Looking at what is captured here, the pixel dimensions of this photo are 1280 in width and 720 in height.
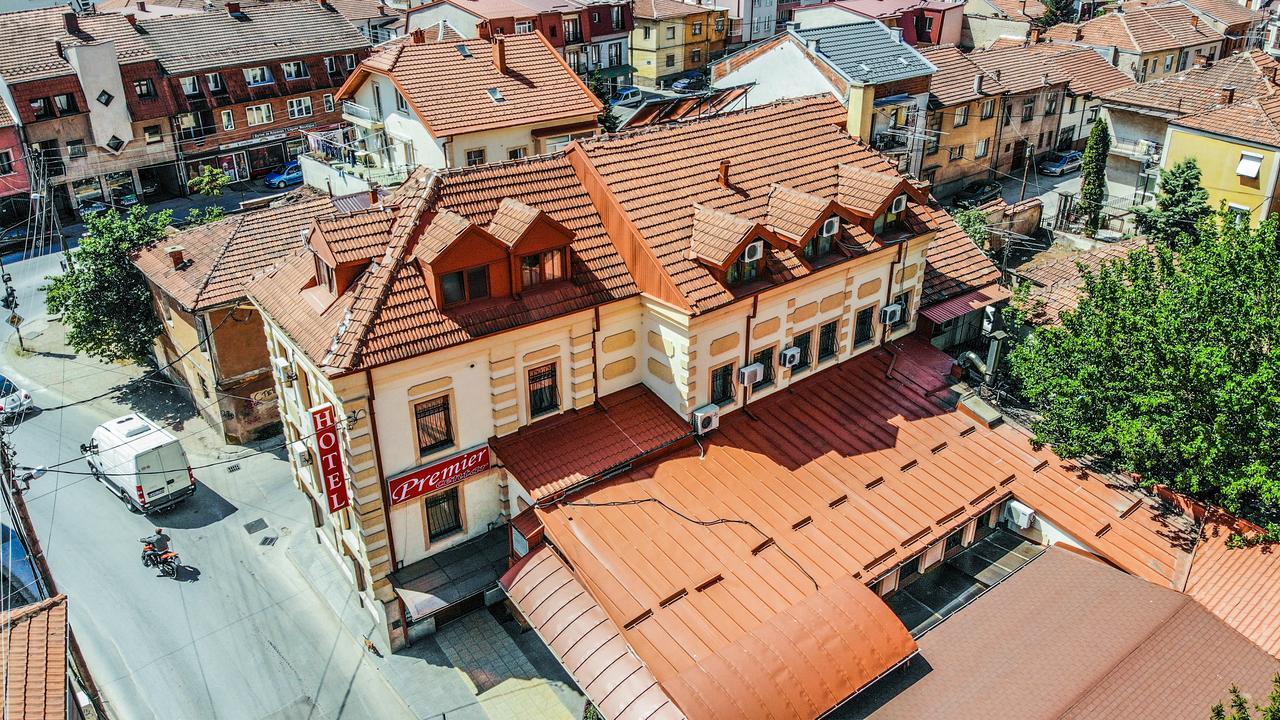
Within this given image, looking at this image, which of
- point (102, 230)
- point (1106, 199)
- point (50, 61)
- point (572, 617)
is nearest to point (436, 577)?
point (572, 617)

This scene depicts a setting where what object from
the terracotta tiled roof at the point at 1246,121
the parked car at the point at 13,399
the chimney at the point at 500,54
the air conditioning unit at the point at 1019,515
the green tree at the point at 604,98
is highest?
the chimney at the point at 500,54

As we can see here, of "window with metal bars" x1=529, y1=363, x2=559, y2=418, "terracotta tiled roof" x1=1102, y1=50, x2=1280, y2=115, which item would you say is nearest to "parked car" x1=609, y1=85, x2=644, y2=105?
"terracotta tiled roof" x1=1102, y1=50, x2=1280, y2=115

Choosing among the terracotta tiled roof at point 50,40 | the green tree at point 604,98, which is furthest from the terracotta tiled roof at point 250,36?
the green tree at point 604,98

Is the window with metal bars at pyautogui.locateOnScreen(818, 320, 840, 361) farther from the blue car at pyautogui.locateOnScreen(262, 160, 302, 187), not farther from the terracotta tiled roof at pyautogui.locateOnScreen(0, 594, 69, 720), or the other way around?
the blue car at pyautogui.locateOnScreen(262, 160, 302, 187)

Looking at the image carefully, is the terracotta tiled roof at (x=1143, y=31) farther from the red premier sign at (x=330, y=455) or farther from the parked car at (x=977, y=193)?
the red premier sign at (x=330, y=455)

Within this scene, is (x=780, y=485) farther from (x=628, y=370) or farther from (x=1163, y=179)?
(x=1163, y=179)

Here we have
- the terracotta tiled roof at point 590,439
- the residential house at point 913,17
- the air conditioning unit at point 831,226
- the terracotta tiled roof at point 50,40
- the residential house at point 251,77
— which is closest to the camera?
the terracotta tiled roof at point 590,439

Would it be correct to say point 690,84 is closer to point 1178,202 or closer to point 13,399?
point 1178,202
